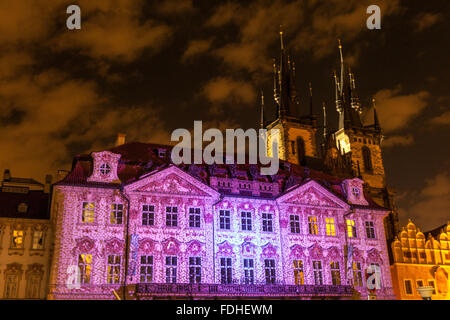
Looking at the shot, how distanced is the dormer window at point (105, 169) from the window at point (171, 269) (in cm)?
890

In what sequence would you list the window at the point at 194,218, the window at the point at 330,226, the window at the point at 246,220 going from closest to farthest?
the window at the point at 194,218
the window at the point at 246,220
the window at the point at 330,226

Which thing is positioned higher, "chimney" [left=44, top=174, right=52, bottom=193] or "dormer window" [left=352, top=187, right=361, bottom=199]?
"chimney" [left=44, top=174, right=52, bottom=193]

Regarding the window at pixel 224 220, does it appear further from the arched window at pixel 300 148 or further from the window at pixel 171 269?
the arched window at pixel 300 148

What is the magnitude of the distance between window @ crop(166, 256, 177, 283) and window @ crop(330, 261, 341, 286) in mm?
14963

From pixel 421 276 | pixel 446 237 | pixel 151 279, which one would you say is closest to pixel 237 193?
pixel 151 279

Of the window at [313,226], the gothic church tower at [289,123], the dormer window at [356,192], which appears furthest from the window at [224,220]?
the gothic church tower at [289,123]

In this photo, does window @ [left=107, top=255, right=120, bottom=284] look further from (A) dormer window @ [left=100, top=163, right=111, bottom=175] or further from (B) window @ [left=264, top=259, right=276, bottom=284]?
(B) window @ [left=264, top=259, right=276, bottom=284]

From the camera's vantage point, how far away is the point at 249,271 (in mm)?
44531

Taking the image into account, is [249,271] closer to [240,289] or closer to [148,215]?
[240,289]

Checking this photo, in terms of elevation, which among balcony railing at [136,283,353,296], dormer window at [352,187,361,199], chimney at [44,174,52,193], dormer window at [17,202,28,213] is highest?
chimney at [44,174,52,193]

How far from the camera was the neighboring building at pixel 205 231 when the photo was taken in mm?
40250

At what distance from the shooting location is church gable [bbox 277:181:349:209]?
158 feet

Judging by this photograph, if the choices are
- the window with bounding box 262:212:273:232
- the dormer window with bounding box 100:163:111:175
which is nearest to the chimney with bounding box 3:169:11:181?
the dormer window with bounding box 100:163:111:175

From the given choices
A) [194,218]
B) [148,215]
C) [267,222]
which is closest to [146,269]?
[148,215]
